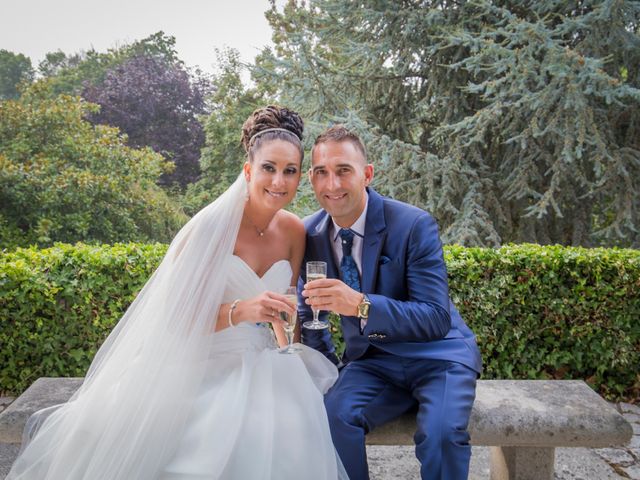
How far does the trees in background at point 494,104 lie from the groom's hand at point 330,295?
562 cm

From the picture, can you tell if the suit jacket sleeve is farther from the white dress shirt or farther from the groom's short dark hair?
the groom's short dark hair

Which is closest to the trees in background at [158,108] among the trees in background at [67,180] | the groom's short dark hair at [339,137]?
the trees in background at [67,180]

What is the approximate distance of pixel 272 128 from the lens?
9.08 ft

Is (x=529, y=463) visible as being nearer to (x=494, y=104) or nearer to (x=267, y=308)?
(x=267, y=308)

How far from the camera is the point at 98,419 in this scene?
2311mm

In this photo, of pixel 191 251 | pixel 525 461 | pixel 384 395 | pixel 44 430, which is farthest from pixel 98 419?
pixel 525 461

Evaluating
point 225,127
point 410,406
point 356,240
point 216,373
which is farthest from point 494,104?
point 225,127

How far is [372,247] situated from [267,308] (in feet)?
2.03

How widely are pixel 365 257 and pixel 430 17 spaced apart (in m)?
6.86

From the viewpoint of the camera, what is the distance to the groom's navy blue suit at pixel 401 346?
2363mm

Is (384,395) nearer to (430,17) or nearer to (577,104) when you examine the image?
(577,104)

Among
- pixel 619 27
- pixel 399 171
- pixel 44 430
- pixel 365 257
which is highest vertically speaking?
pixel 619 27

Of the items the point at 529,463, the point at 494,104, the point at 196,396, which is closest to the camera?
the point at 196,396

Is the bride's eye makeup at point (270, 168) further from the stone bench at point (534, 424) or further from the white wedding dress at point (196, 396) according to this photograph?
the stone bench at point (534, 424)
